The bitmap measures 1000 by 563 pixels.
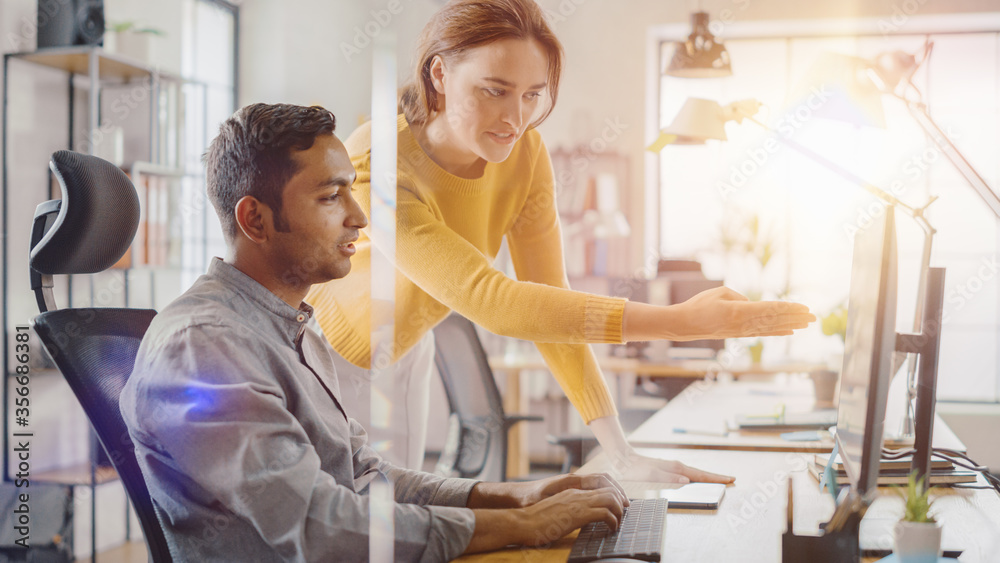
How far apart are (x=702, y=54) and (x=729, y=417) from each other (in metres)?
1.53

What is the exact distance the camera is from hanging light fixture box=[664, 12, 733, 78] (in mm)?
3002

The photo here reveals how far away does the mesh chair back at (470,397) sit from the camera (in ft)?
7.79

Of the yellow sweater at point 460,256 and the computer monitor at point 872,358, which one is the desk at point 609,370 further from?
the computer monitor at point 872,358

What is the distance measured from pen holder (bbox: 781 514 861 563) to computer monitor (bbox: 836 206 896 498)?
50mm

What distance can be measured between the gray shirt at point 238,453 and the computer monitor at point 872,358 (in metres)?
0.43

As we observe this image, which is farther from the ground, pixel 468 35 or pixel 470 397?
pixel 468 35

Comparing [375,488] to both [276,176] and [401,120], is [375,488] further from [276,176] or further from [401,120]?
[401,120]

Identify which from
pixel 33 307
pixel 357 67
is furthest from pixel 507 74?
pixel 357 67

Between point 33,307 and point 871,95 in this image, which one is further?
point 33,307

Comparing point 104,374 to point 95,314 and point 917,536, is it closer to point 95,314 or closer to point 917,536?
point 95,314

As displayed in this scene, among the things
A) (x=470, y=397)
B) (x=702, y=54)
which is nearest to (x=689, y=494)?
(x=470, y=397)

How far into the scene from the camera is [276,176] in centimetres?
108

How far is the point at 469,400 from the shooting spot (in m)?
2.42

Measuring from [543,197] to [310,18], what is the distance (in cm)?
264
